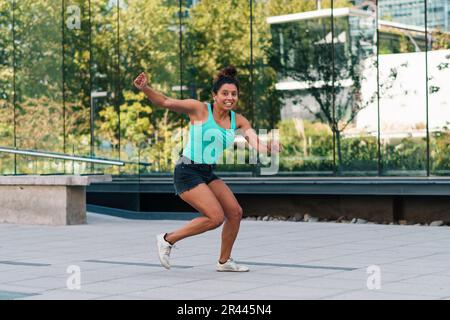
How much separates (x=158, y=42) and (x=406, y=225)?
8.20 metres

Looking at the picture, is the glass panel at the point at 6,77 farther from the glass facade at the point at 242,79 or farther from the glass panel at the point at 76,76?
the glass panel at the point at 76,76

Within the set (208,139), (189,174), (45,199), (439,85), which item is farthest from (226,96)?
(439,85)

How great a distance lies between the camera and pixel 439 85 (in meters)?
18.2

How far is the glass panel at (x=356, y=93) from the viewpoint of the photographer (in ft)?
62.5

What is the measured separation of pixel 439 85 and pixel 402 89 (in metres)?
0.74

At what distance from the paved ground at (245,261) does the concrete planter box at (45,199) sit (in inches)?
17.7

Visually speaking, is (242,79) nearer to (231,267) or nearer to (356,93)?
(356,93)

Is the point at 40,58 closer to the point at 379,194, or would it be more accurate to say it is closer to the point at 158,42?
the point at 158,42

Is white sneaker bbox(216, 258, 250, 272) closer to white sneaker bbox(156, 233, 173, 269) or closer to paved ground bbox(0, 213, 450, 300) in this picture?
paved ground bbox(0, 213, 450, 300)

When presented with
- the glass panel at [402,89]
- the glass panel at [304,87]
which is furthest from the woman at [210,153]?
the glass panel at [304,87]

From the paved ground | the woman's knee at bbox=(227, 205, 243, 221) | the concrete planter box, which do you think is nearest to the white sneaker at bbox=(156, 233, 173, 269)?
the paved ground

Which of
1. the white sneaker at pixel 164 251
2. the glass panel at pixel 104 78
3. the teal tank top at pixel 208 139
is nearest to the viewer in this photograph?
the teal tank top at pixel 208 139

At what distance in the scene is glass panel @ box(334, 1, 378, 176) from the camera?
750 inches
